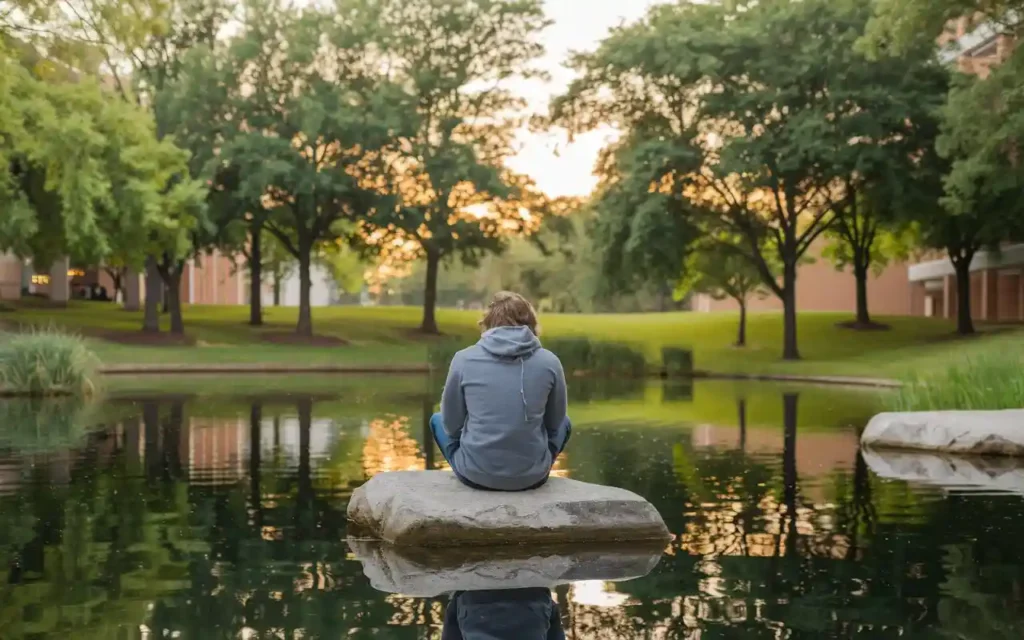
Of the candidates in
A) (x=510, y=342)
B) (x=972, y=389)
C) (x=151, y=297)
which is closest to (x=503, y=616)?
(x=510, y=342)

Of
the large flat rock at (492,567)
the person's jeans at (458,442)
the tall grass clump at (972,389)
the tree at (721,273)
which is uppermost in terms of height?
the tree at (721,273)

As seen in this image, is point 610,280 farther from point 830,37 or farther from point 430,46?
point 430,46

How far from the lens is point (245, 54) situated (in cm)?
5175

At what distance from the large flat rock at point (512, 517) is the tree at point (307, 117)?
136ft

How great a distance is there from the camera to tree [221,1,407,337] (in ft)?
166

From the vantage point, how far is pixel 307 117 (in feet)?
165

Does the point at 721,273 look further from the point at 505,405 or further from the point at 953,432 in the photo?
the point at 505,405

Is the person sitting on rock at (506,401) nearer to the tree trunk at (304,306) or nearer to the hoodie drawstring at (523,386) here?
the hoodie drawstring at (523,386)

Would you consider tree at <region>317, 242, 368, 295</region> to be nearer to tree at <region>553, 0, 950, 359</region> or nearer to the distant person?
tree at <region>553, 0, 950, 359</region>

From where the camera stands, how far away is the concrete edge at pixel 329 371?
122ft

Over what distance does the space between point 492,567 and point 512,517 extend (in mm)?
Result: 803

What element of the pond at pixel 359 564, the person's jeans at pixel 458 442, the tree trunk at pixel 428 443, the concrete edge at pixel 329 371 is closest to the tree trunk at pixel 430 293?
the concrete edge at pixel 329 371

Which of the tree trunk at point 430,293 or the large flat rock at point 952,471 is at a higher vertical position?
the tree trunk at point 430,293

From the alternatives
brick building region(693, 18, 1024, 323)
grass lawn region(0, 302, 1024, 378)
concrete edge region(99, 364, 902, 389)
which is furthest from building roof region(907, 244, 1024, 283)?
concrete edge region(99, 364, 902, 389)
